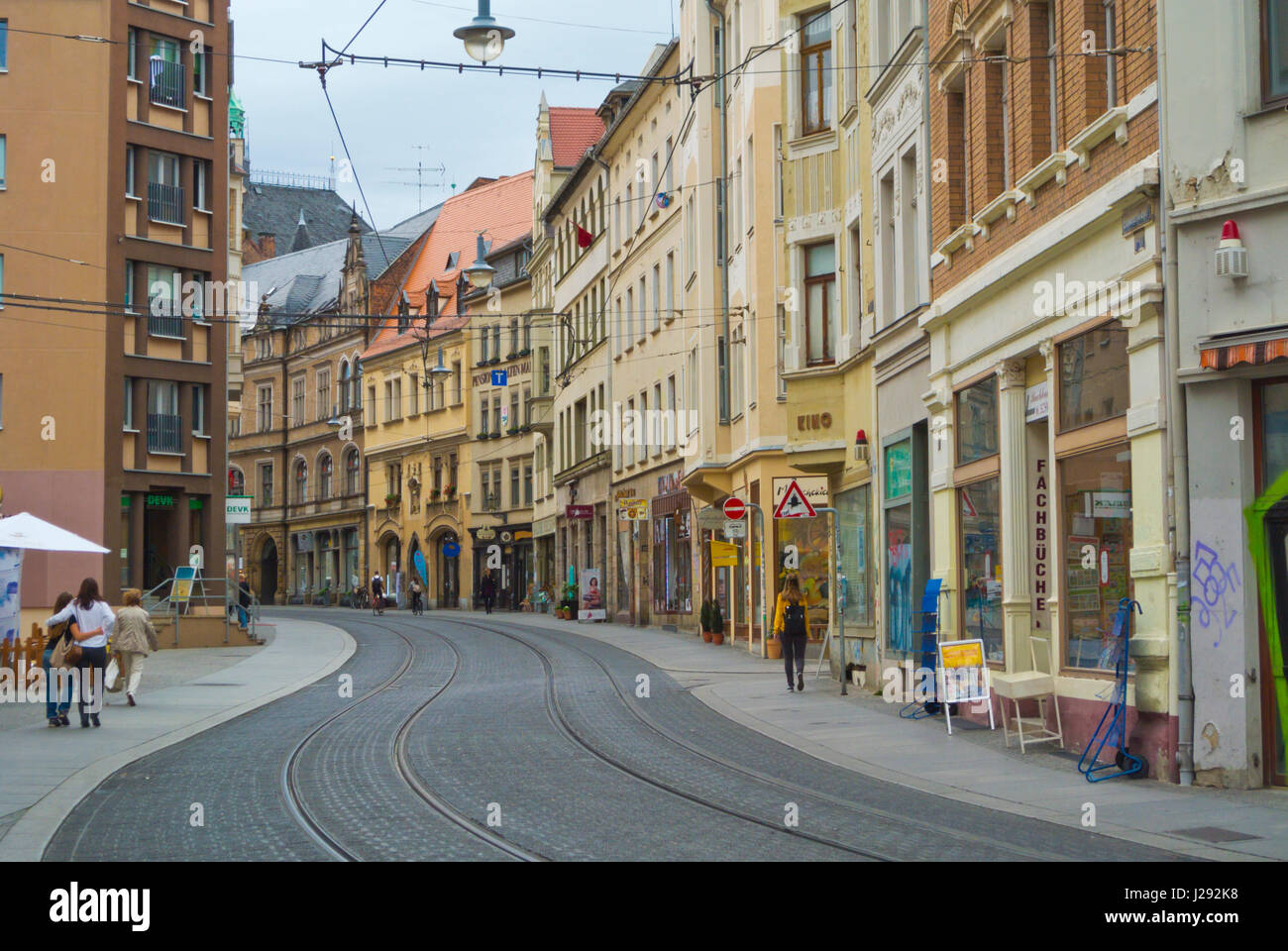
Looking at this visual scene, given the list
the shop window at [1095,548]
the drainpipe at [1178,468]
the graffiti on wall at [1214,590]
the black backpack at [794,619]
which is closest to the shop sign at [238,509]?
the black backpack at [794,619]

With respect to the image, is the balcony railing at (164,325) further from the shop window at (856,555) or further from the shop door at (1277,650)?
the shop door at (1277,650)

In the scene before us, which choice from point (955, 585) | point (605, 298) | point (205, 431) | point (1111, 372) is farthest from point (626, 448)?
point (1111, 372)

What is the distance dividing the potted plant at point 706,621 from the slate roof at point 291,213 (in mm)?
73900

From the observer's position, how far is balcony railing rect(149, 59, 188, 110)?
44969mm

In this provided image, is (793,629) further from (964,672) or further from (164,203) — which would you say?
(164,203)

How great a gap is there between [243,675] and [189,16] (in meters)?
23.0

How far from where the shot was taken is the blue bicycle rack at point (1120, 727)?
1442 centimetres

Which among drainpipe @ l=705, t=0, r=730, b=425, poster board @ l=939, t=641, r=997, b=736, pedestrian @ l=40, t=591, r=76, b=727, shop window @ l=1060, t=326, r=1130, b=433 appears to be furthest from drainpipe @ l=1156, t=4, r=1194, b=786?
drainpipe @ l=705, t=0, r=730, b=425

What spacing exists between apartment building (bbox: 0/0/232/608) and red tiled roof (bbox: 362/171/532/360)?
32836 mm

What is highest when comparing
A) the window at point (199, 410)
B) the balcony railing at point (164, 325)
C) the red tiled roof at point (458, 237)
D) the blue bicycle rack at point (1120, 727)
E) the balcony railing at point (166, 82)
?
the red tiled roof at point (458, 237)

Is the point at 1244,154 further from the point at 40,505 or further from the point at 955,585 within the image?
the point at 40,505

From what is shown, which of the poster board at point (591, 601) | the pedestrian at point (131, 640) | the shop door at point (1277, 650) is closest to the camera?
the shop door at point (1277, 650)

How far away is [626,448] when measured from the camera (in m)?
54.4

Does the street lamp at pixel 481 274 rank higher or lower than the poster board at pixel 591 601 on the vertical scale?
higher
